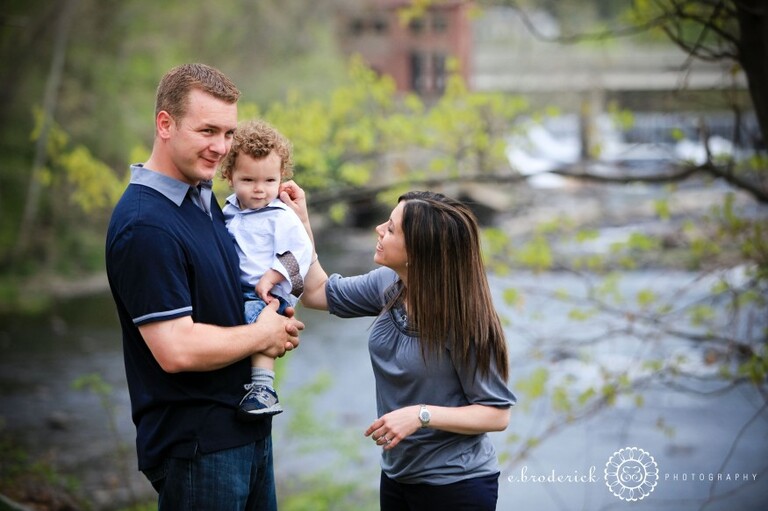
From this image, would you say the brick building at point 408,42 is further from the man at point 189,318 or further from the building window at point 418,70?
the man at point 189,318

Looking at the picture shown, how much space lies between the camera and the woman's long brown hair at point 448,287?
6.82 ft

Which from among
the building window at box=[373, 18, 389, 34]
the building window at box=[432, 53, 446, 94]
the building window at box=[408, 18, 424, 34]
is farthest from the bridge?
the building window at box=[373, 18, 389, 34]

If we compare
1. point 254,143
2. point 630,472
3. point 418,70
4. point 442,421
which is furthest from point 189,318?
point 418,70

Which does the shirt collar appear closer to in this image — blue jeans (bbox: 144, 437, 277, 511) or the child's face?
the child's face

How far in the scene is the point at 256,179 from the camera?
Result: 2180 mm

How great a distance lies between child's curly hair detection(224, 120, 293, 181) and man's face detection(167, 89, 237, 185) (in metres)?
0.16

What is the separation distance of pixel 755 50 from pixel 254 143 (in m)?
2.15

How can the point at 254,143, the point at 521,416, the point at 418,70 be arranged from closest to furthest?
the point at 254,143, the point at 521,416, the point at 418,70

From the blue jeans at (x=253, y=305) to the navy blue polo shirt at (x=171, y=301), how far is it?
0.07ft

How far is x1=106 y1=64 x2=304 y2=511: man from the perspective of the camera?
185 centimetres

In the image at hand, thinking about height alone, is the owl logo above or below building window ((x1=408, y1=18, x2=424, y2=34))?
below

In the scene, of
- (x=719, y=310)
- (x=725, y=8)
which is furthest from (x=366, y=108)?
(x=719, y=310)

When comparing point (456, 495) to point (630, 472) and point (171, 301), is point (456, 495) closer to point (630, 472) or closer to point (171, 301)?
point (171, 301)

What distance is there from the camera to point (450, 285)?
82.4 inches
